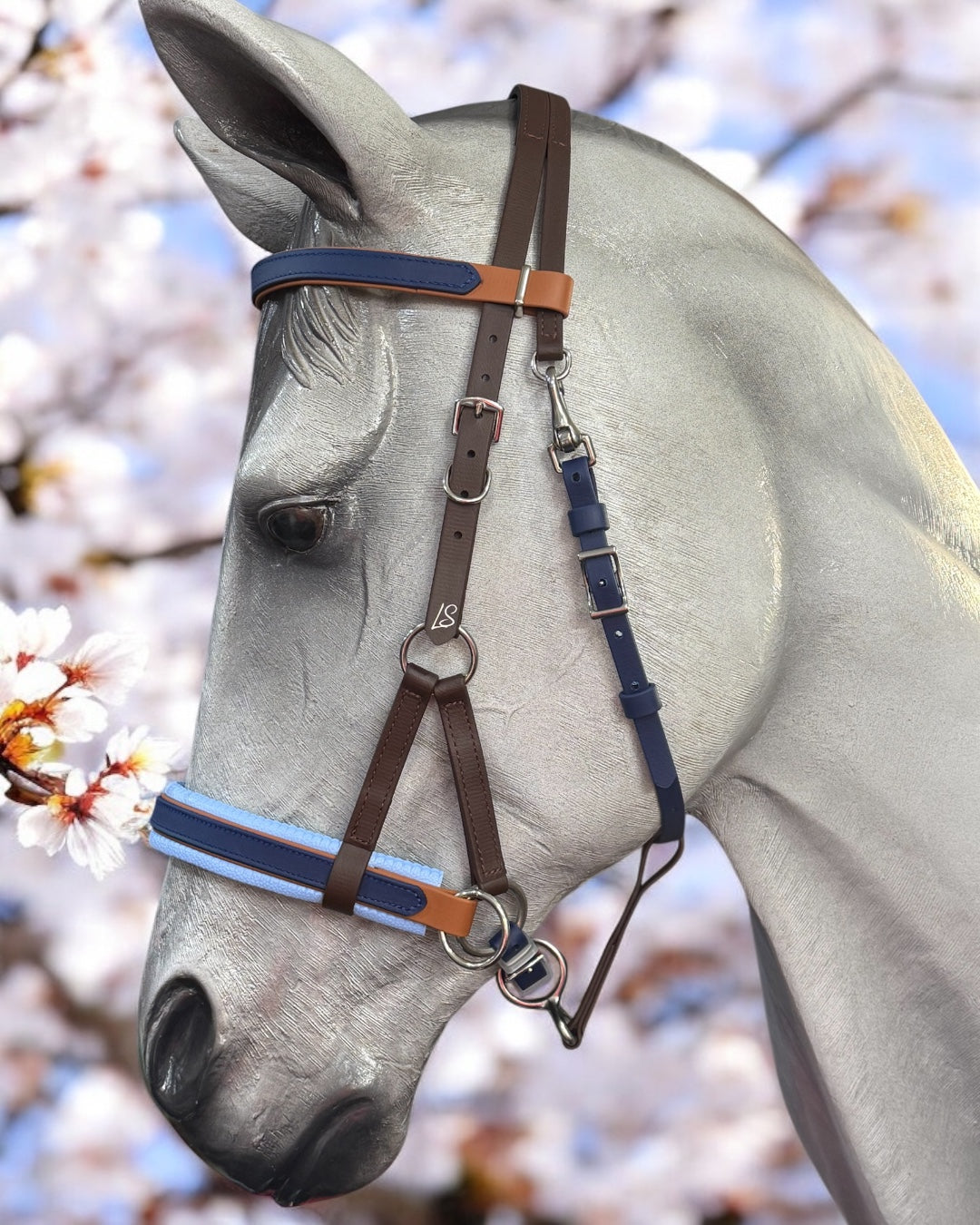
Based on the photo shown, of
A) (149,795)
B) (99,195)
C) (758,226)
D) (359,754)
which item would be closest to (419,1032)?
(359,754)

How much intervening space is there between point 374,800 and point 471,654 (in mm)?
93

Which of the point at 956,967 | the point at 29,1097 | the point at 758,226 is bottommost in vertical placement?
the point at 29,1097

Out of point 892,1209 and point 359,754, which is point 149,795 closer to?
point 359,754

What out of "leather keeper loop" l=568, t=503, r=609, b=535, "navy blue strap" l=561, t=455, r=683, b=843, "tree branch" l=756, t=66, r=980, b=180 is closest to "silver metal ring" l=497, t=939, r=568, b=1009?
"navy blue strap" l=561, t=455, r=683, b=843

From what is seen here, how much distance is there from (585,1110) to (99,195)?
158 cm

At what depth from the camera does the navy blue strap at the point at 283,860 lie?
60 centimetres

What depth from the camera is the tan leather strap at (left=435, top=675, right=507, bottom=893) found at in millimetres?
592

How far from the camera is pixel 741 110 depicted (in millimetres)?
1762

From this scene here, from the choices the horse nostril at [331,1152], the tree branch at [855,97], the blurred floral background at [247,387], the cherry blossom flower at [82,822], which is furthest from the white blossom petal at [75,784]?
the tree branch at [855,97]

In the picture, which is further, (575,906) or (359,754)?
(575,906)

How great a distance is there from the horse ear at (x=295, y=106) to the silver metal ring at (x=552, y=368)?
11cm

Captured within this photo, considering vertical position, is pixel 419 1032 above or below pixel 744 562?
below

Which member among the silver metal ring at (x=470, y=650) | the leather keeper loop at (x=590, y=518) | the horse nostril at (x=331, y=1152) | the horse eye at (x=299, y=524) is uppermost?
the leather keeper loop at (x=590, y=518)

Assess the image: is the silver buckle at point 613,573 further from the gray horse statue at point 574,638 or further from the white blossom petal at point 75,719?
the white blossom petal at point 75,719
